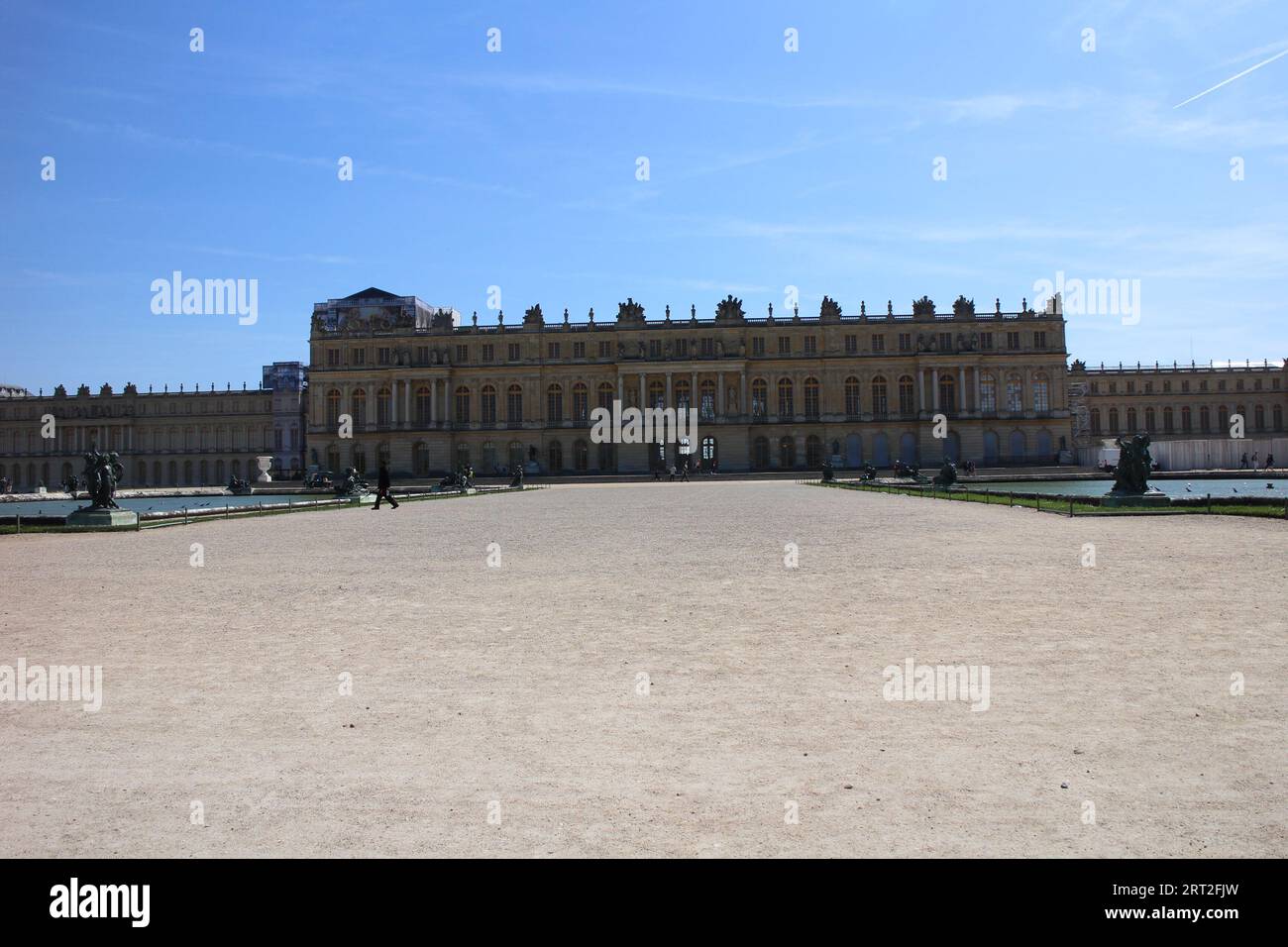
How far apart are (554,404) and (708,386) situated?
14.5 m

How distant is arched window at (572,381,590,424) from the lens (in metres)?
88.3

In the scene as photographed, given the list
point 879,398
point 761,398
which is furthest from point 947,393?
point 761,398

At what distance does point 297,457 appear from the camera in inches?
3979

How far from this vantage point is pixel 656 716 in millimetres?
5578

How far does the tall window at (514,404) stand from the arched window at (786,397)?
23929 mm

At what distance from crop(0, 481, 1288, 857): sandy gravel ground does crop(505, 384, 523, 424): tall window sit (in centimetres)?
7703

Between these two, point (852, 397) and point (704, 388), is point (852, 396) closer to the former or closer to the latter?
point (852, 397)

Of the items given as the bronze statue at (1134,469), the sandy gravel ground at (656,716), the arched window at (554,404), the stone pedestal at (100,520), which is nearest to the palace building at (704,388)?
the arched window at (554,404)

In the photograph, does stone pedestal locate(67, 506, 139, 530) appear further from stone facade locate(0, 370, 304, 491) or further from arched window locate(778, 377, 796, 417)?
stone facade locate(0, 370, 304, 491)

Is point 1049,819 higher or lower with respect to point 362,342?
lower
